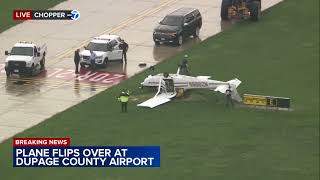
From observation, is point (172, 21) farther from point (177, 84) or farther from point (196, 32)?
point (177, 84)

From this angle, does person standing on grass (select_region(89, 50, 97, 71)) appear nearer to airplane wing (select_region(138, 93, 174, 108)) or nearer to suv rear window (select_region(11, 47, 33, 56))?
suv rear window (select_region(11, 47, 33, 56))

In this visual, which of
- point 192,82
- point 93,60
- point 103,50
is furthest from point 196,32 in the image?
point 192,82

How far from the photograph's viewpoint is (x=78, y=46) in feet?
201

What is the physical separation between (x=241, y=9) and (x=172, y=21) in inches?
242

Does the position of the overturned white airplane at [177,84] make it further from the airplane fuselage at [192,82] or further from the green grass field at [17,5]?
the green grass field at [17,5]

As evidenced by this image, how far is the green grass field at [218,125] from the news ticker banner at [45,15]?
11.5 metres

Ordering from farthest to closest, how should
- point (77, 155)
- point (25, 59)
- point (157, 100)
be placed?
point (25, 59) < point (157, 100) < point (77, 155)

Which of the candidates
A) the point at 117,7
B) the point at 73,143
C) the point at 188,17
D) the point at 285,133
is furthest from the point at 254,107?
the point at 117,7

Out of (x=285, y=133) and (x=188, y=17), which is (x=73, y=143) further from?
(x=188, y=17)

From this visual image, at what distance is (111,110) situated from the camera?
156 ft

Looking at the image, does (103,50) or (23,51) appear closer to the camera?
(23,51)

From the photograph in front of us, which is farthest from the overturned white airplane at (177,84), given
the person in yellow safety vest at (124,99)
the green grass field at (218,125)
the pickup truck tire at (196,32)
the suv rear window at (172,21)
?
the pickup truck tire at (196,32)

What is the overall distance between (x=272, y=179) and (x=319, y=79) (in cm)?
1676

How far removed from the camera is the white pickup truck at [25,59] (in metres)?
54.7
